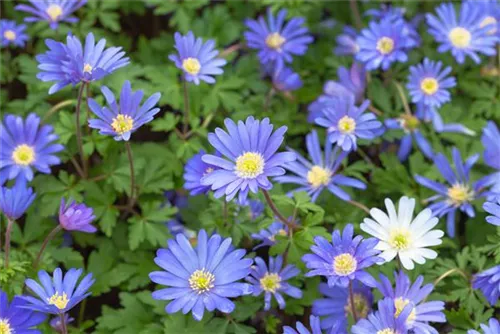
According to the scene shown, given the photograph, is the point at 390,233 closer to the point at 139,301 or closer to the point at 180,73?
the point at 139,301

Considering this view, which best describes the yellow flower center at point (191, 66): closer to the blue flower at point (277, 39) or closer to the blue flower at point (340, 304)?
the blue flower at point (277, 39)

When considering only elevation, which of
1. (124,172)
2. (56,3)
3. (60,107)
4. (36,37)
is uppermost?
(36,37)

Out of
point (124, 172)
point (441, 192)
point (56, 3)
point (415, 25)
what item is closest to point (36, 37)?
point (56, 3)

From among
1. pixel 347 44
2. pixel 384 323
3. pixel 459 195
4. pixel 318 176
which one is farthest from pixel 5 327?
pixel 347 44

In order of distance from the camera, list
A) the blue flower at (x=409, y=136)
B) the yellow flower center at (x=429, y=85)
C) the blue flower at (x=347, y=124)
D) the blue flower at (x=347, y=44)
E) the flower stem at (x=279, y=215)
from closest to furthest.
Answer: the flower stem at (x=279, y=215), the blue flower at (x=347, y=124), the yellow flower center at (x=429, y=85), the blue flower at (x=409, y=136), the blue flower at (x=347, y=44)

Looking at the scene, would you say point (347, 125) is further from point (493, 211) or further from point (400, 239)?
point (493, 211)

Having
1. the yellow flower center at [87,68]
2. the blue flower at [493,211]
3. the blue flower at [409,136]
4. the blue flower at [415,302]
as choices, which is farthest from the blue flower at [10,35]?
the blue flower at [493,211]
